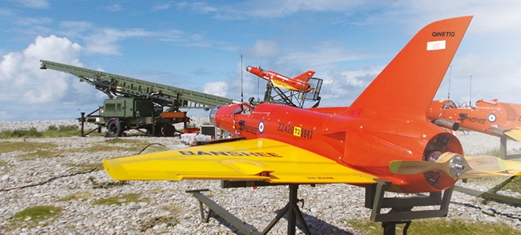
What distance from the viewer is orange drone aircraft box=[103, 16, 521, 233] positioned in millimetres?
3682

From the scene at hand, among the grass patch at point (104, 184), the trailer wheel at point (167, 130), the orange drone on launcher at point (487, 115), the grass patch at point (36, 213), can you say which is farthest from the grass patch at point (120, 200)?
the trailer wheel at point (167, 130)

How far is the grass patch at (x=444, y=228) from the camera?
19.1ft

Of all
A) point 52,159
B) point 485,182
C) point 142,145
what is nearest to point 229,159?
point 485,182

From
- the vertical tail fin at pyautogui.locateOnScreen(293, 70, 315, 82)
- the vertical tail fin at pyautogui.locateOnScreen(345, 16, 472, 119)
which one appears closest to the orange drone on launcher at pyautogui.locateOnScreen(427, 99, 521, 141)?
the vertical tail fin at pyautogui.locateOnScreen(345, 16, 472, 119)

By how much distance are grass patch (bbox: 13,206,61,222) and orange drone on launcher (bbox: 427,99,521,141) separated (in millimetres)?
7468

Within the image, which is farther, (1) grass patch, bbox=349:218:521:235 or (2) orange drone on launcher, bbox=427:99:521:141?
(2) orange drone on launcher, bbox=427:99:521:141

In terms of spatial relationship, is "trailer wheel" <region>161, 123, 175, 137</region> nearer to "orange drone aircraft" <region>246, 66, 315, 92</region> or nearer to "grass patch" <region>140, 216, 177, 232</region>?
"orange drone aircraft" <region>246, 66, 315, 92</region>

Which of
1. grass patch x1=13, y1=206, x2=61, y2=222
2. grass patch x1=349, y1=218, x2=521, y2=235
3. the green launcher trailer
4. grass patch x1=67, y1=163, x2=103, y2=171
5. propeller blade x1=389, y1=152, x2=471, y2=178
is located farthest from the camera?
the green launcher trailer

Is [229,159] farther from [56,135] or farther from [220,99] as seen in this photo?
[56,135]

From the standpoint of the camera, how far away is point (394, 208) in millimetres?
4090

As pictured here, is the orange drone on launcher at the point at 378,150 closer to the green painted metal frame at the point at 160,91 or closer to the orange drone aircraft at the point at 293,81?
the orange drone aircraft at the point at 293,81

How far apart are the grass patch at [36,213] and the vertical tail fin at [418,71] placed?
18.9ft

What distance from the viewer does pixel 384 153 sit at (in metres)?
4.07

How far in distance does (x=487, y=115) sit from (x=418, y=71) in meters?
5.09
